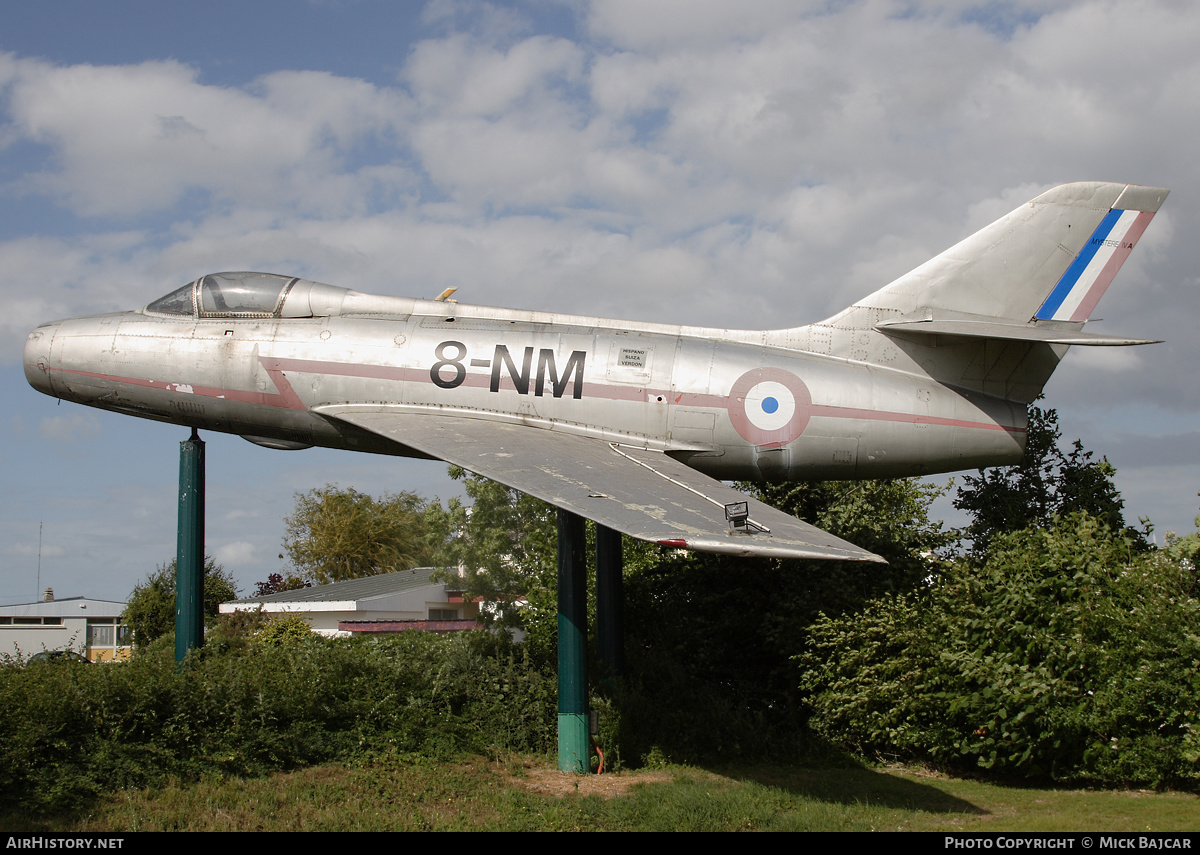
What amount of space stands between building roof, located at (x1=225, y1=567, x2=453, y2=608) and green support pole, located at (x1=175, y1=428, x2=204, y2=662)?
23132 millimetres

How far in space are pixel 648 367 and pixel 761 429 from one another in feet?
5.58

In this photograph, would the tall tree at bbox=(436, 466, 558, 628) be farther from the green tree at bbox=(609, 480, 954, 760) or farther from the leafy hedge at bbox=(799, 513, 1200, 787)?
the leafy hedge at bbox=(799, 513, 1200, 787)

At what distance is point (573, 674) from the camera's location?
36.1ft

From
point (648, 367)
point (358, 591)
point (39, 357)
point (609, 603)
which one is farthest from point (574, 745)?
point (358, 591)

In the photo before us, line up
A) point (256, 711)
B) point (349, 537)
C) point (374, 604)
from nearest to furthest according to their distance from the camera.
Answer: point (256, 711) → point (374, 604) → point (349, 537)

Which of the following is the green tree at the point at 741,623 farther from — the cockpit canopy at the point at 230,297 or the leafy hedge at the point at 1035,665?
the cockpit canopy at the point at 230,297

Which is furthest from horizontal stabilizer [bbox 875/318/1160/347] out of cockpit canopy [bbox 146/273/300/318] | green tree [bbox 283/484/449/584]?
green tree [bbox 283/484/449/584]

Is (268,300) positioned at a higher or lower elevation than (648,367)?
higher

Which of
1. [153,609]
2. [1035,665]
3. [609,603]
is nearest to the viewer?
[1035,665]

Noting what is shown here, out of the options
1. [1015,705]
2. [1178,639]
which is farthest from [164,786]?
[1178,639]

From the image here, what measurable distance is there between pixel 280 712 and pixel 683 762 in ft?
17.5

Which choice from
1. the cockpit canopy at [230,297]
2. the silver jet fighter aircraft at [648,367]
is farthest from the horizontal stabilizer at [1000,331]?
the cockpit canopy at [230,297]

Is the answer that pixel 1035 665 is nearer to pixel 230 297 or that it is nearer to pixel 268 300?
pixel 268 300

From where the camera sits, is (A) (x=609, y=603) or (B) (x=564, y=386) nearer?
(B) (x=564, y=386)
